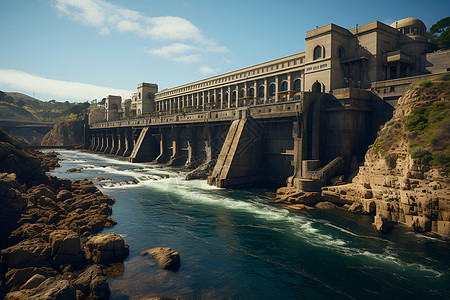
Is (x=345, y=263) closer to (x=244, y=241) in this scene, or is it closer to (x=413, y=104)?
(x=244, y=241)

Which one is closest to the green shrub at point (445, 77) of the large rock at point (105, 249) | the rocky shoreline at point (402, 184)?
the rocky shoreline at point (402, 184)

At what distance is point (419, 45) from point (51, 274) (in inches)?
1808

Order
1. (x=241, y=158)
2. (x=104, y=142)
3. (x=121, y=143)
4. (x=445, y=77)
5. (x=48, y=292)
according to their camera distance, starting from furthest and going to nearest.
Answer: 1. (x=104, y=142)
2. (x=121, y=143)
3. (x=241, y=158)
4. (x=445, y=77)
5. (x=48, y=292)

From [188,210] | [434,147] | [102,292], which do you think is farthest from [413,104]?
[102,292]

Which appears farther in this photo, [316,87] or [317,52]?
[316,87]

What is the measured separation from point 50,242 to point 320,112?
27.8m

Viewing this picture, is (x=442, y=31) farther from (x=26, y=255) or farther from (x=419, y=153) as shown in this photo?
(x=26, y=255)

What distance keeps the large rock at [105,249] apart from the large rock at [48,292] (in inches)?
135

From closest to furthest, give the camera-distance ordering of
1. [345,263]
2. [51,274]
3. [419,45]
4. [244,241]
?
[51,274] < [345,263] < [244,241] < [419,45]

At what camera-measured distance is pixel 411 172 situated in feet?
66.0

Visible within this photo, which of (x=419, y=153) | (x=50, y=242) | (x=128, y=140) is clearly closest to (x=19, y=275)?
(x=50, y=242)

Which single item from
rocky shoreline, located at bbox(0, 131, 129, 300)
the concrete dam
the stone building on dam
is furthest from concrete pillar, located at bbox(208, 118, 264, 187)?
rocky shoreline, located at bbox(0, 131, 129, 300)

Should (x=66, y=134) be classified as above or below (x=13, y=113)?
below

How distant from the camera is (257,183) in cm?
3738
